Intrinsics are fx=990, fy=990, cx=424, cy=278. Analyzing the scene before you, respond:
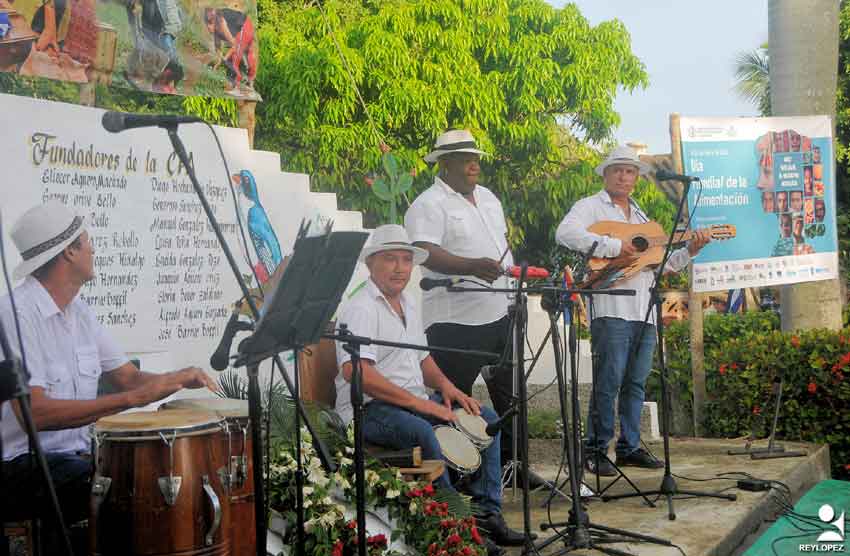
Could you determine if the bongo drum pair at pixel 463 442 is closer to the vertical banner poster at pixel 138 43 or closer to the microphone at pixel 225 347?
the microphone at pixel 225 347

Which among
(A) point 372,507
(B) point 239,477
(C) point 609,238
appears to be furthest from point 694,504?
(B) point 239,477

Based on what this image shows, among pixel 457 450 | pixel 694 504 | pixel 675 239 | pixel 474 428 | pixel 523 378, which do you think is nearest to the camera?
pixel 523 378

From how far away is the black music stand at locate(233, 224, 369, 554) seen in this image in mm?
2873

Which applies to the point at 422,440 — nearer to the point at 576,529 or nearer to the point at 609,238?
the point at 576,529

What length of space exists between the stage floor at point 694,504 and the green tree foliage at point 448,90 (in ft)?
29.6

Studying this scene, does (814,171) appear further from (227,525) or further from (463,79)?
(463,79)

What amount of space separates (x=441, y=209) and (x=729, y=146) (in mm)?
3530

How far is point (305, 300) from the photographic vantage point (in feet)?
9.99

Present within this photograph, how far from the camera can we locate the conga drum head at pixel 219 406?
12.7ft

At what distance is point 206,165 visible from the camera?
20.0ft

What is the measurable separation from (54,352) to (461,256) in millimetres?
2259

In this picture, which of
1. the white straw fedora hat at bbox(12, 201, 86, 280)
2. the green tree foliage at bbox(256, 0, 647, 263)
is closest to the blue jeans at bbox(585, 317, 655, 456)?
the white straw fedora hat at bbox(12, 201, 86, 280)

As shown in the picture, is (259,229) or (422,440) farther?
(259,229)

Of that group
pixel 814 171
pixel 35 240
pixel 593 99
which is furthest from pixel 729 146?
pixel 593 99
